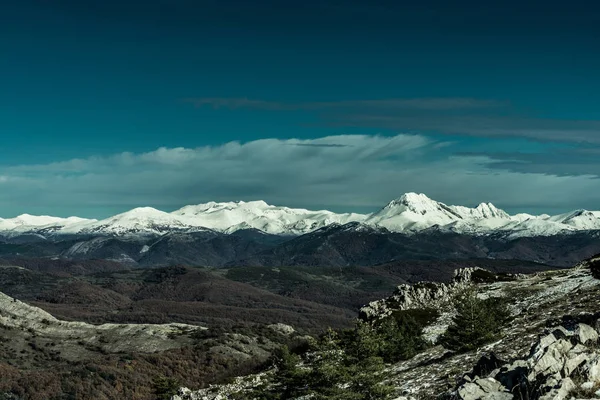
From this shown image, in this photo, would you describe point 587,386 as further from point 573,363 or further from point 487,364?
point 487,364

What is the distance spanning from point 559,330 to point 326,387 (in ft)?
72.6

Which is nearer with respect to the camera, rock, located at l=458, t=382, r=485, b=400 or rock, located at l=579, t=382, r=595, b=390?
rock, located at l=579, t=382, r=595, b=390

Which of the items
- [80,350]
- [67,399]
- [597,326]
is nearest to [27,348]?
[80,350]

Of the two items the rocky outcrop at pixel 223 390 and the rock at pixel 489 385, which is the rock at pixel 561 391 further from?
the rocky outcrop at pixel 223 390

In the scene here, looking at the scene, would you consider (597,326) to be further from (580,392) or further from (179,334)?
(179,334)

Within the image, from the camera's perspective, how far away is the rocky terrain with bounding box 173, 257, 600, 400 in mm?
21312

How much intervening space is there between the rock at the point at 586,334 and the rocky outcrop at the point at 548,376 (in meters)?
0.07

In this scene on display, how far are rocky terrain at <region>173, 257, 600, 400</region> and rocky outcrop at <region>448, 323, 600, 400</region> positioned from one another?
0.03 meters

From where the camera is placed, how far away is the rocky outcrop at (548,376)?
20.1 meters

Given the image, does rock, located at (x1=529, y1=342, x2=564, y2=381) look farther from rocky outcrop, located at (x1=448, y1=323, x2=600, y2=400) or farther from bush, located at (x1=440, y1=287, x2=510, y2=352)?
bush, located at (x1=440, y1=287, x2=510, y2=352)

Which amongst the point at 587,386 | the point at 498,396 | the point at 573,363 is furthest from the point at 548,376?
the point at 498,396

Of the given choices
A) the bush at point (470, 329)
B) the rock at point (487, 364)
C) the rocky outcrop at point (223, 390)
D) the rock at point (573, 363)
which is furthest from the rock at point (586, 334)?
the rocky outcrop at point (223, 390)

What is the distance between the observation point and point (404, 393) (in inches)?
1560

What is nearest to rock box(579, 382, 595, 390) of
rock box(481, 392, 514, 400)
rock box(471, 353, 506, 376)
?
rock box(481, 392, 514, 400)
